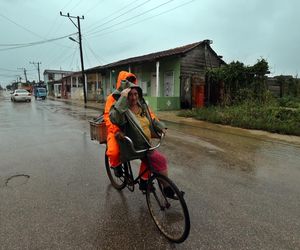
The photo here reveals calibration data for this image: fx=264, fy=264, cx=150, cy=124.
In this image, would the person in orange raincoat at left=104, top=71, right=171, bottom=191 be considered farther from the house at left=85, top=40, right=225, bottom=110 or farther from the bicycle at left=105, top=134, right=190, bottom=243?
the house at left=85, top=40, right=225, bottom=110

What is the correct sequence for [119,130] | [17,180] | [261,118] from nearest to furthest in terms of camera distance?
[119,130] → [17,180] → [261,118]

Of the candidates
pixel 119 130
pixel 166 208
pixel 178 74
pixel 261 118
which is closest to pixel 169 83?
pixel 178 74

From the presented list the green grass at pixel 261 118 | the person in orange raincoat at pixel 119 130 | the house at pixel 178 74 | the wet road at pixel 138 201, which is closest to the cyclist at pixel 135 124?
the person in orange raincoat at pixel 119 130

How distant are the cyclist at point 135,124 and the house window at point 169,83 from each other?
16.5 m

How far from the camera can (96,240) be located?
2891mm

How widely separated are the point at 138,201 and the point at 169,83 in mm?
16904

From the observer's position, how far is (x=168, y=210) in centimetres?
300

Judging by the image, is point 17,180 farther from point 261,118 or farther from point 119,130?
point 261,118

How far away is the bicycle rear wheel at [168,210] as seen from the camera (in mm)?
2740

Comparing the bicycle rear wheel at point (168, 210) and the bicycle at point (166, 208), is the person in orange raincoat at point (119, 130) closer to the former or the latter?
the bicycle at point (166, 208)

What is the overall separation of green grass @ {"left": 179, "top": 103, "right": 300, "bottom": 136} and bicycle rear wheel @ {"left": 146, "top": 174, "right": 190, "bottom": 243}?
7968mm

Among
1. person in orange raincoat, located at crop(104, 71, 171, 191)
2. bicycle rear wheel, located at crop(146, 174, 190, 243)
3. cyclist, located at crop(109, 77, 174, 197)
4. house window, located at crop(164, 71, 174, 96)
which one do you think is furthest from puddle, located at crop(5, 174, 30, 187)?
house window, located at crop(164, 71, 174, 96)

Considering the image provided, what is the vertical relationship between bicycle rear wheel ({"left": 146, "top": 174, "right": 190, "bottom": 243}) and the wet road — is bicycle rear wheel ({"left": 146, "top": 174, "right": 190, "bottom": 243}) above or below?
above

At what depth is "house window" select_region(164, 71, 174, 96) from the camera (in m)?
19.7
